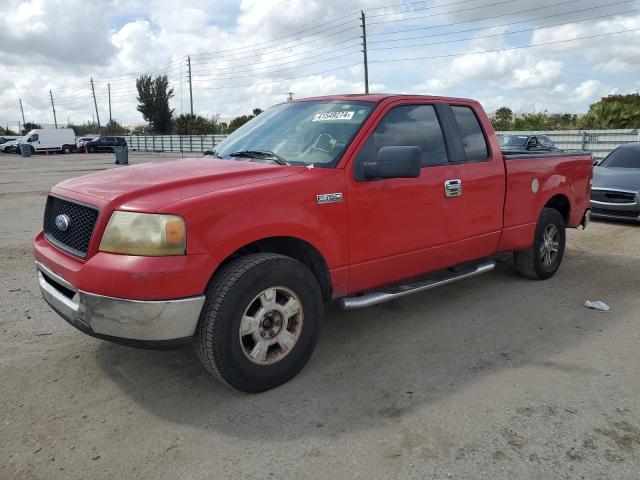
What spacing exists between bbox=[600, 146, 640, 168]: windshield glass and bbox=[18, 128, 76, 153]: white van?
4404 cm

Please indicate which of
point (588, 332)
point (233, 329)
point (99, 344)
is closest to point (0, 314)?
point (99, 344)

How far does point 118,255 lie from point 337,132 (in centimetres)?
176

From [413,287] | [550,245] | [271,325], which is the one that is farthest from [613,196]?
[271,325]

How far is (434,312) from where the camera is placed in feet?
15.3

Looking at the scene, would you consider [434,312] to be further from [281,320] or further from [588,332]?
[281,320]

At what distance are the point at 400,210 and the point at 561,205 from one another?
2903 mm

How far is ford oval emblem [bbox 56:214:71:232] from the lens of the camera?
323 cm

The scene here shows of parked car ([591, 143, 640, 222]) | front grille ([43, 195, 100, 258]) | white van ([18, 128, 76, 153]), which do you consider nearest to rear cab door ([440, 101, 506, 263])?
front grille ([43, 195, 100, 258])

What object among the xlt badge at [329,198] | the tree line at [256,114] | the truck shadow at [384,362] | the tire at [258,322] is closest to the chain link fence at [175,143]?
the tree line at [256,114]

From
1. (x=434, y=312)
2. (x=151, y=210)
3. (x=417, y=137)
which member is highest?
(x=417, y=137)

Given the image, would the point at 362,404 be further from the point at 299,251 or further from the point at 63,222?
the point at 63,222

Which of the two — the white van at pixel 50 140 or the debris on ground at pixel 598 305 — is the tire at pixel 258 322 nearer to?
the debris on ground at pixel 598 305

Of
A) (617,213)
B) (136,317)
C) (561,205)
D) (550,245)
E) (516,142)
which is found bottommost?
(617,213)

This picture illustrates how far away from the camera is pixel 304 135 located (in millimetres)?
3895
